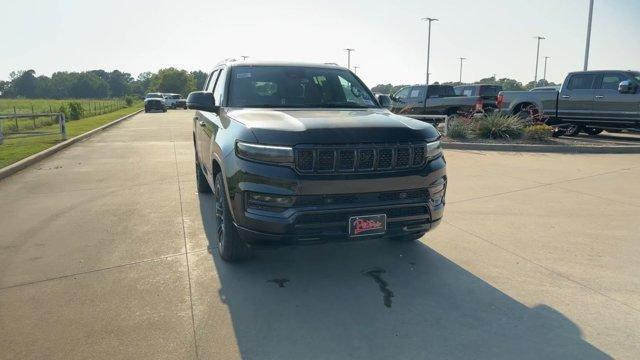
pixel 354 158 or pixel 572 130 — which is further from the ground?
pixel 354 158

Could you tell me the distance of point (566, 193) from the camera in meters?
7.31

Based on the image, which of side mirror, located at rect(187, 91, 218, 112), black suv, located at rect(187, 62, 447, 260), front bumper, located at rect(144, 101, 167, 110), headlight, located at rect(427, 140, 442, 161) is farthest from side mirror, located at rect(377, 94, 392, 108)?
front bumper, located at rect(144, 101, 167, 110)

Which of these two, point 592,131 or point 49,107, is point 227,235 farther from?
point 49,107

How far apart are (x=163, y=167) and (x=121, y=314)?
6.98 m

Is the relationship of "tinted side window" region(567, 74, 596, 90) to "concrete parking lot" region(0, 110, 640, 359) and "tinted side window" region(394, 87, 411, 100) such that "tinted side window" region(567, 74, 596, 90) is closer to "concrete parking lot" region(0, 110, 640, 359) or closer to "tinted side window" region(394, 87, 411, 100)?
"tinted side window" region(394, 87, 411, 100)

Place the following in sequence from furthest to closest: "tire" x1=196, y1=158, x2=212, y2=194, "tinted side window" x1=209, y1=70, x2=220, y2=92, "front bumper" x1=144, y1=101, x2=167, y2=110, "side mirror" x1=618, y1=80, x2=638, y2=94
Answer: "front bumper" x1=144, y1=101, x2=167, y2=110
"side mirror" x1=618, y1=80, x2=638, y2=94
"tire" x1=196, y1=158, x2=212, y2=194
"tinted side window" x1=209, y1=70, x2=220, y2=92

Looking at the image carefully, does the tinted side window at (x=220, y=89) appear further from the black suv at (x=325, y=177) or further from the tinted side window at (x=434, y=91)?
the tinted side window at (x=434, y=91)

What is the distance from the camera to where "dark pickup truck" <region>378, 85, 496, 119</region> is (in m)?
17.4

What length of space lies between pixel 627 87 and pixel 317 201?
1214cm

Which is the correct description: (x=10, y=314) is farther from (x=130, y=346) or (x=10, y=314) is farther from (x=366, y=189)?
(x=366, y=189)

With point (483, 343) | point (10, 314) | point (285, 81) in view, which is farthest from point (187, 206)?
point (483, 343)

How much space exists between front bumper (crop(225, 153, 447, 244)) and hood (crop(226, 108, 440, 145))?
0.26m

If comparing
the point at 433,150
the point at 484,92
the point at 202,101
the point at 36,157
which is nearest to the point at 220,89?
the point at 202,101

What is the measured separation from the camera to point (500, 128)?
13.2 m
